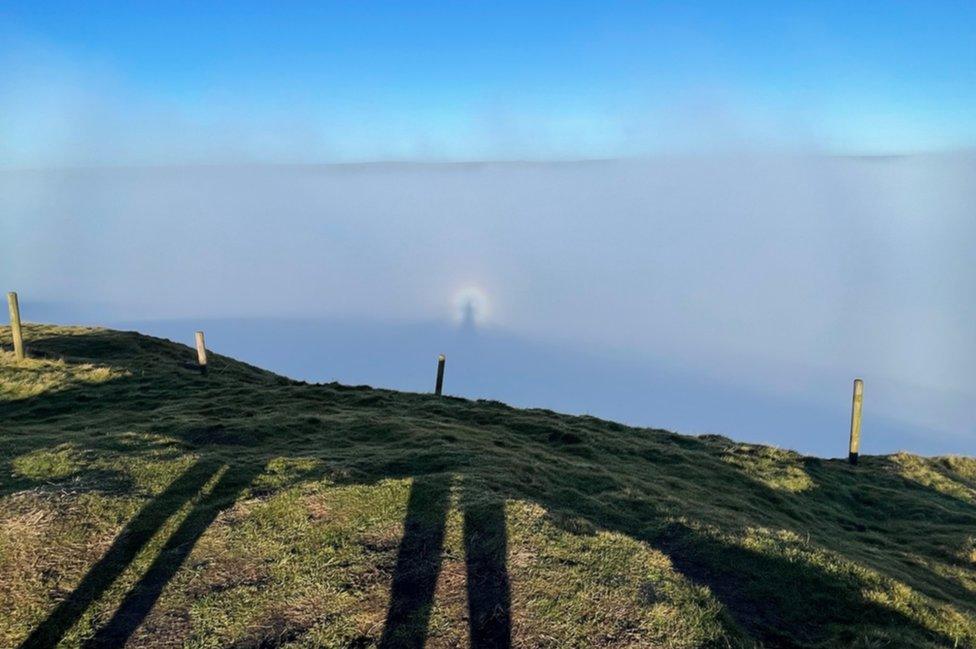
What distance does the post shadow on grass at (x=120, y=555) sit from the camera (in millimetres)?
6727

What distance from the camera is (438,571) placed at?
791cm

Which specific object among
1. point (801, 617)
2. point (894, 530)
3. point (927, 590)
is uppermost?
point (801, 617)

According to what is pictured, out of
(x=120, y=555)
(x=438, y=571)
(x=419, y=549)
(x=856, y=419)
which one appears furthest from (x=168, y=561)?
(x=856, y=419)

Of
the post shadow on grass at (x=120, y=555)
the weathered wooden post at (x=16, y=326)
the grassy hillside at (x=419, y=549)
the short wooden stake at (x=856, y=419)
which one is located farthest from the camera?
the weathered wooden post at (x=16, y=326)

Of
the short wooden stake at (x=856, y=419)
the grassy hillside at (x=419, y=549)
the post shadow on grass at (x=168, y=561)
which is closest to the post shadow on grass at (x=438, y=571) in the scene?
the grassy hillside at (x=419, y=549)

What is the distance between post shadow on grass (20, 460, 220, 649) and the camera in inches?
265

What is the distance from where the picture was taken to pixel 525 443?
1800cm

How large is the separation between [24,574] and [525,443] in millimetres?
12649

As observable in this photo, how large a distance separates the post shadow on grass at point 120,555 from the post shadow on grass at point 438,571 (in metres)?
3.74

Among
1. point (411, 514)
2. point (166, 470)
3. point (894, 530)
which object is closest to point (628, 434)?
point (894, 530)

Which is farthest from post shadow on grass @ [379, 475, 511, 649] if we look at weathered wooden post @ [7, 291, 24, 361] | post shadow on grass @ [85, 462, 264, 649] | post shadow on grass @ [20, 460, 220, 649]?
weathered wooden post @ [7, 291, 24, 361]

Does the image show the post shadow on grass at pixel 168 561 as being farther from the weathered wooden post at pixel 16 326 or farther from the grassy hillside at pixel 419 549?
the weathered wooden post at pixel 16 326

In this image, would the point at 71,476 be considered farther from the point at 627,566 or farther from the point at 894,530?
the point at 894,530

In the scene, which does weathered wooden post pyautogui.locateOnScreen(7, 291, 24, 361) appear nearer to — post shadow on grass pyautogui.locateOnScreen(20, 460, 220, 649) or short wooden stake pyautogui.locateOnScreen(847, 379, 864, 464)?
post shadow on grass pyautogui.locateOnScreen(20, 460, 220, 649)
